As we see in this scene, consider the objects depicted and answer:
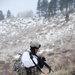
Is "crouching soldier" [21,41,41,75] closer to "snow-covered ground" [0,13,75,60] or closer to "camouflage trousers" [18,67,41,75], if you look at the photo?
"camouflage trousers" [18,67,41,75]

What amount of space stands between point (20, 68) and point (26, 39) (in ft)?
139

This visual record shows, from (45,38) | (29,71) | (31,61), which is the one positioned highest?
(31,61)

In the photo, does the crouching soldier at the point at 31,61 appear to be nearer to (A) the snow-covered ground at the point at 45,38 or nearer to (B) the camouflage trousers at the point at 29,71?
(B) the camouflage trousers at the point at 29,71

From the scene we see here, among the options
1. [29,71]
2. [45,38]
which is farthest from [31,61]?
[45,38]

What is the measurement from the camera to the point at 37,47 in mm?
4020

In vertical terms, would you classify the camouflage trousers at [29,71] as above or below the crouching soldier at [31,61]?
below

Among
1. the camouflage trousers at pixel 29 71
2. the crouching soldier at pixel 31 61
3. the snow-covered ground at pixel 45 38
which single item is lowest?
the snow-covered ground at pixel 45 38

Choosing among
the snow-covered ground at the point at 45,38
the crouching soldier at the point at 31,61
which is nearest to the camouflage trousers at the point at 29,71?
the crouching soldier at the point at 31,61

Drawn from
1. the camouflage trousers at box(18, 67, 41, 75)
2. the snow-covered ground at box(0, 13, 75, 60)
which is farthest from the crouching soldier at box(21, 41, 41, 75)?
the snow-covered ground at box(0, 13, 75, 60)

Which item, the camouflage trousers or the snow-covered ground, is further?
the snow-covered ground

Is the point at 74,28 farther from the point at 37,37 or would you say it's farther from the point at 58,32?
the point at 37,37

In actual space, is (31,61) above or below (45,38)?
above

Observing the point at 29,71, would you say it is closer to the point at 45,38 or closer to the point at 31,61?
the point at 31,61

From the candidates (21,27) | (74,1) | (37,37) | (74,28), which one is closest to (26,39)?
(37,37)
